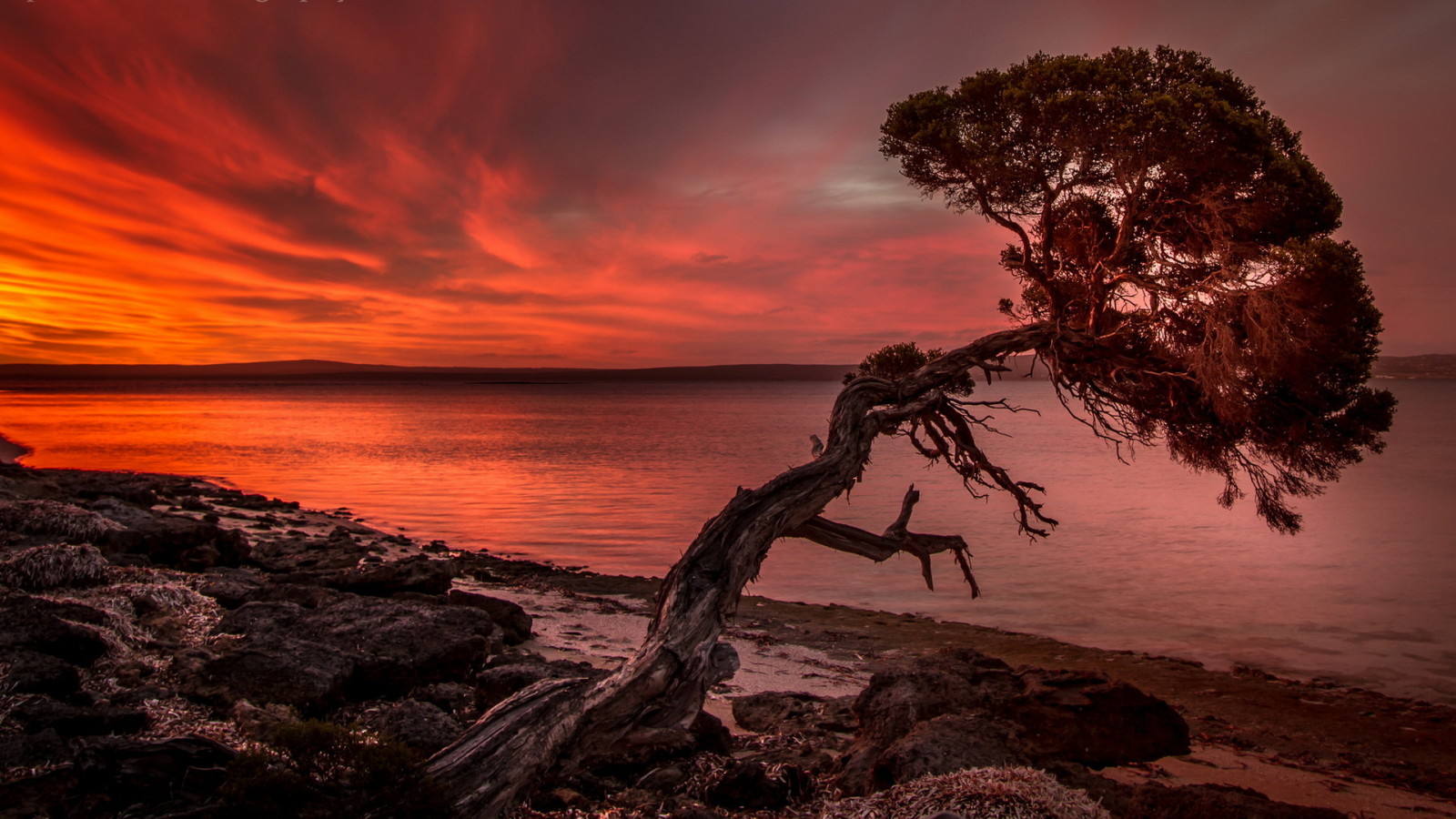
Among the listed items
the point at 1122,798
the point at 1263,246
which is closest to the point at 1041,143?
the point at 1263,246

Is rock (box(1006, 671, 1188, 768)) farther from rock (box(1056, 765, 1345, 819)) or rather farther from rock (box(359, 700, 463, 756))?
rock (box(359, 700, 463, 756))

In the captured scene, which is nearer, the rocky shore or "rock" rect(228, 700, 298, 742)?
the rocky shore

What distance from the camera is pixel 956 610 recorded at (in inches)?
519

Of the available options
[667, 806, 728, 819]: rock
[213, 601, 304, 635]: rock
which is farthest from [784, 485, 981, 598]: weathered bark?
[213, 601, 304, 635]: rock

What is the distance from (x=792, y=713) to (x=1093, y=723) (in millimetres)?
2276

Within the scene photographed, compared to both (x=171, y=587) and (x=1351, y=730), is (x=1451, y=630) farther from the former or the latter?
(x=171, y=587)

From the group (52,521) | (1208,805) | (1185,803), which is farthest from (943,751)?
(52,521)

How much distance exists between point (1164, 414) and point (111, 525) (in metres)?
12.8

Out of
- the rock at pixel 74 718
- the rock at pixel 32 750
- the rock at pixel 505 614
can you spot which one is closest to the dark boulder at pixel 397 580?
the rock at pixel 505 614

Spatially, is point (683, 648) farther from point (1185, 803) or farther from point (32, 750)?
point (32, 750)

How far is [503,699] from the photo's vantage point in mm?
5738

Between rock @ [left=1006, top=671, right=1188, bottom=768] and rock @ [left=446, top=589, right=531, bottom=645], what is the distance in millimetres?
5316

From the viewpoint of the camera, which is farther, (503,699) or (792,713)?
(792,713)

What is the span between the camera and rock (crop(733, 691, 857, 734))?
6.40 m
